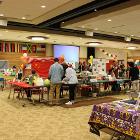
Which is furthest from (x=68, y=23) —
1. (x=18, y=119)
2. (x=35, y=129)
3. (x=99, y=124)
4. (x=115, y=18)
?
(x=99, y=124)

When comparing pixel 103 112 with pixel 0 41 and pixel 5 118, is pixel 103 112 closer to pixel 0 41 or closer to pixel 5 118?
pixel 5 118

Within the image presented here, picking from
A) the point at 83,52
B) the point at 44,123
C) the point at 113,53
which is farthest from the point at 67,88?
the point at 113,53

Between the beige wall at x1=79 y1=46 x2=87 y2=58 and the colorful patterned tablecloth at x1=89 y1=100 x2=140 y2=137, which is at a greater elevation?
the beige wall at x1=79 y1=46 x2=87 y2=58

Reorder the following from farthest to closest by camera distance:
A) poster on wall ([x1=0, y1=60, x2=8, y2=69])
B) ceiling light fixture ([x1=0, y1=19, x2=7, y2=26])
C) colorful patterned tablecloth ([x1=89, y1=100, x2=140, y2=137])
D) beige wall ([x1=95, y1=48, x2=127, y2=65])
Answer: beige wall ([x1=95, y1=48, x2=127, y2=65]) → poster on wall ([x1=0, y1=60, x2=8, y2=69]) → ceiling light fixture ([x1=0, y1=19, x2=7, y2=26]) → colorful patterned tablecloth ([x1=89, y1=100, x2=140, y2=137])

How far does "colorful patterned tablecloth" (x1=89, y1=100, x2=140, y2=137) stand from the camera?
121 inches

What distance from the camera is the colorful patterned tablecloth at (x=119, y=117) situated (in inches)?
121

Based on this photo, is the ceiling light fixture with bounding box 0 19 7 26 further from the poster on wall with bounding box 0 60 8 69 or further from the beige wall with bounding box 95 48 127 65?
the beige wall with bounding box 95 48 127 65

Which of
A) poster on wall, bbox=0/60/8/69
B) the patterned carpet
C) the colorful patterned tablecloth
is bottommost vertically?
the patterned carpet

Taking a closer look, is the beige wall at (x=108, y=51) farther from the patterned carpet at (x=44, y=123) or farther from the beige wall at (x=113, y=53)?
the patterned carpet at (x=44, y=123)

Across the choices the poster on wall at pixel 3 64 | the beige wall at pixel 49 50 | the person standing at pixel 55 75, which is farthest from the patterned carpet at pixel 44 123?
the beige wall at pixel 49 50

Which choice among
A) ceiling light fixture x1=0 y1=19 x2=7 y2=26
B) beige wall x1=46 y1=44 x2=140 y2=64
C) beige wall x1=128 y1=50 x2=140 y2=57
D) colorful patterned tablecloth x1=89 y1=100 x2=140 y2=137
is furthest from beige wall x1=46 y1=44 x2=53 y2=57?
colorful patterned tablecloth x1=89 y1=100 x2=140 y2=137

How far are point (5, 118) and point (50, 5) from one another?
3.24 metres

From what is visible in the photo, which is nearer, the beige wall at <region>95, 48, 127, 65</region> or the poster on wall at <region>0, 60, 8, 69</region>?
the poster on wall at <region>0, 60, 8, 69</region>

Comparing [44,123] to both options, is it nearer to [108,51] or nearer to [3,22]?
[3,22]
